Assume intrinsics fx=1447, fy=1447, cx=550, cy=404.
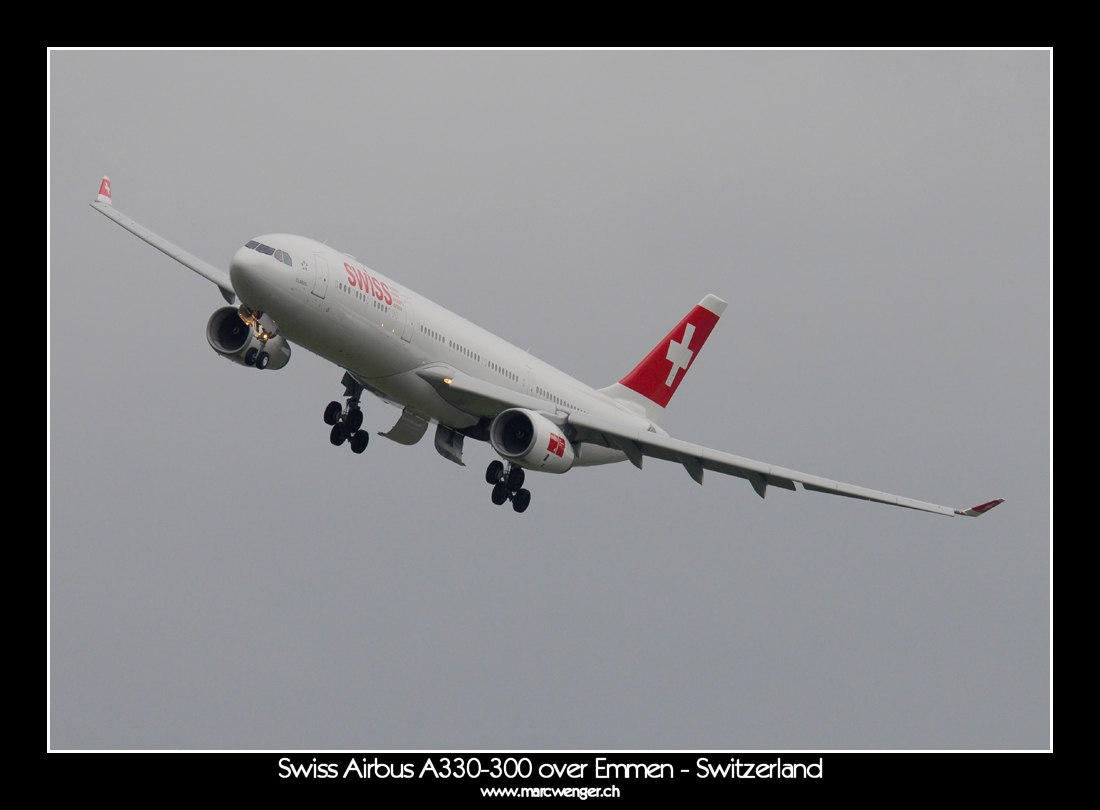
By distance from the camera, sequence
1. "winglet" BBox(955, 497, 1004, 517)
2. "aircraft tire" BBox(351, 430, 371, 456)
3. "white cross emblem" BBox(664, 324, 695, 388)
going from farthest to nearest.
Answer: "white cross emblem" BBox(664, 324, 695, 388) < "aircraft tire" BBox(351, 430, 371, 456) < "winglet" BBox(955, 497, 1004, 517)

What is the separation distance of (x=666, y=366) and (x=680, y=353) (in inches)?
41.4

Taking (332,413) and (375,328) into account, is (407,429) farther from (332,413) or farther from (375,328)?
(375,328)

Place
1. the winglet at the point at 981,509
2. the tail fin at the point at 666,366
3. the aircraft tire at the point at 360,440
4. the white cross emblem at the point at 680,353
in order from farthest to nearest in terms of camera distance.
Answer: the white cross emblem at the point at 680,353
the tail fin at the point at 666,366
the aircraft tire at the point at 360,440
the winglet at the point at 981,509

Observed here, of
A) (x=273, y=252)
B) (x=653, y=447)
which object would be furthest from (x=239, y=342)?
(x=653, y=447)

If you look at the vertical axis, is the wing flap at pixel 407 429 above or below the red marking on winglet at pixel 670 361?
below

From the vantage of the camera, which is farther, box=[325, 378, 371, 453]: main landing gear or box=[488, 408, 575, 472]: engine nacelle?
box=[325, 378, 371, 453]: main landing gear

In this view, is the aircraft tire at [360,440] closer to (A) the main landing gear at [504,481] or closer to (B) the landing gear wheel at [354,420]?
(B) the landing gear wheel at [354,420]

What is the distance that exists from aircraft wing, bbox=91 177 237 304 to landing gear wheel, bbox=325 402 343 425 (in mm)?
4363

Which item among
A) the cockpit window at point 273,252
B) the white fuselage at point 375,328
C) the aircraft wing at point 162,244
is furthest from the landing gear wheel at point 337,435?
the cockpit window at point 273,252

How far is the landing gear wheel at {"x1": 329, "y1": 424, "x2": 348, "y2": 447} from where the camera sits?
4422cm

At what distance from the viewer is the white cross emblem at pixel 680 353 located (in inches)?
2103

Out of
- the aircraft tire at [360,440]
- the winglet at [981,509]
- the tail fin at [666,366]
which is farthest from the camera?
the tail fin at [666,366]

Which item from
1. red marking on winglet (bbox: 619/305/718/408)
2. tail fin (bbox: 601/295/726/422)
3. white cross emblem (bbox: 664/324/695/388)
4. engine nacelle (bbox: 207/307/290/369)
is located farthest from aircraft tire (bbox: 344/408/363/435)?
white cross emblem (bbox: 664/324/695/388)

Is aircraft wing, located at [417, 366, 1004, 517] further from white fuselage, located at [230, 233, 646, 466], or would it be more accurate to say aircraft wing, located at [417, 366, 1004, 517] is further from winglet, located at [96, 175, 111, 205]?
winglet, located at [96, 175, 111, 205]
